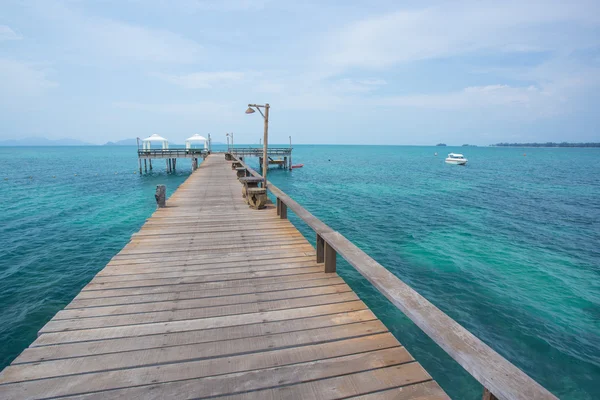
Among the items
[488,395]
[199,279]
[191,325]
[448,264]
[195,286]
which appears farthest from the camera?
[448,264]

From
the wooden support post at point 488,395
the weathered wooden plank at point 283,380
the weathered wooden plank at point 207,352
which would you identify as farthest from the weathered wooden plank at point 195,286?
the wooden support post at point 488,395

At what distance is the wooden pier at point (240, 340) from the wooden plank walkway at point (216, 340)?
0.04 ft

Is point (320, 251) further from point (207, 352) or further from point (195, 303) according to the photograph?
point (207, 352)

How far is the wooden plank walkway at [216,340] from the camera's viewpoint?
2.41 m

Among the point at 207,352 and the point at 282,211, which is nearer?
the point at 207,352

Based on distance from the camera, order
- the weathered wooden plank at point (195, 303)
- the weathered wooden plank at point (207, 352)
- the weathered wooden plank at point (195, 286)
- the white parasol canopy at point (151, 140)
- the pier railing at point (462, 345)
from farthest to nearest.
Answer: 1. the white parasol canopy at point (151, 140)
2. the weathered wooden plank at point (195, 286)
3. the weathered wooden plank at point (195, 303)
4. the weathered wooden plank at point (207, 352)
5. the pier railing at point (462, 345)

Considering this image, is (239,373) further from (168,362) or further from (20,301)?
(20,301)

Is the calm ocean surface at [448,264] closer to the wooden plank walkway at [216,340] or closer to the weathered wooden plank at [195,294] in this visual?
the weathered wooden plank at [195,294]

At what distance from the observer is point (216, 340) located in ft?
9.86

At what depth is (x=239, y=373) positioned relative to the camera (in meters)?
2.56

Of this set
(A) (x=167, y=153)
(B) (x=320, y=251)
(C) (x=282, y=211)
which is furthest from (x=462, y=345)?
(A) (x=167, y=153)

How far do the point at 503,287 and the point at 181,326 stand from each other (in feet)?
29.8

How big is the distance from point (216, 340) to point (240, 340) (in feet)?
0.80

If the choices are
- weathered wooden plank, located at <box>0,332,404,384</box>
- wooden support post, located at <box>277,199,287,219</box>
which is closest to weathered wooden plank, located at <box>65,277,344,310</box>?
weathered wooden plank, located at <box>0,332,404,384</box>
